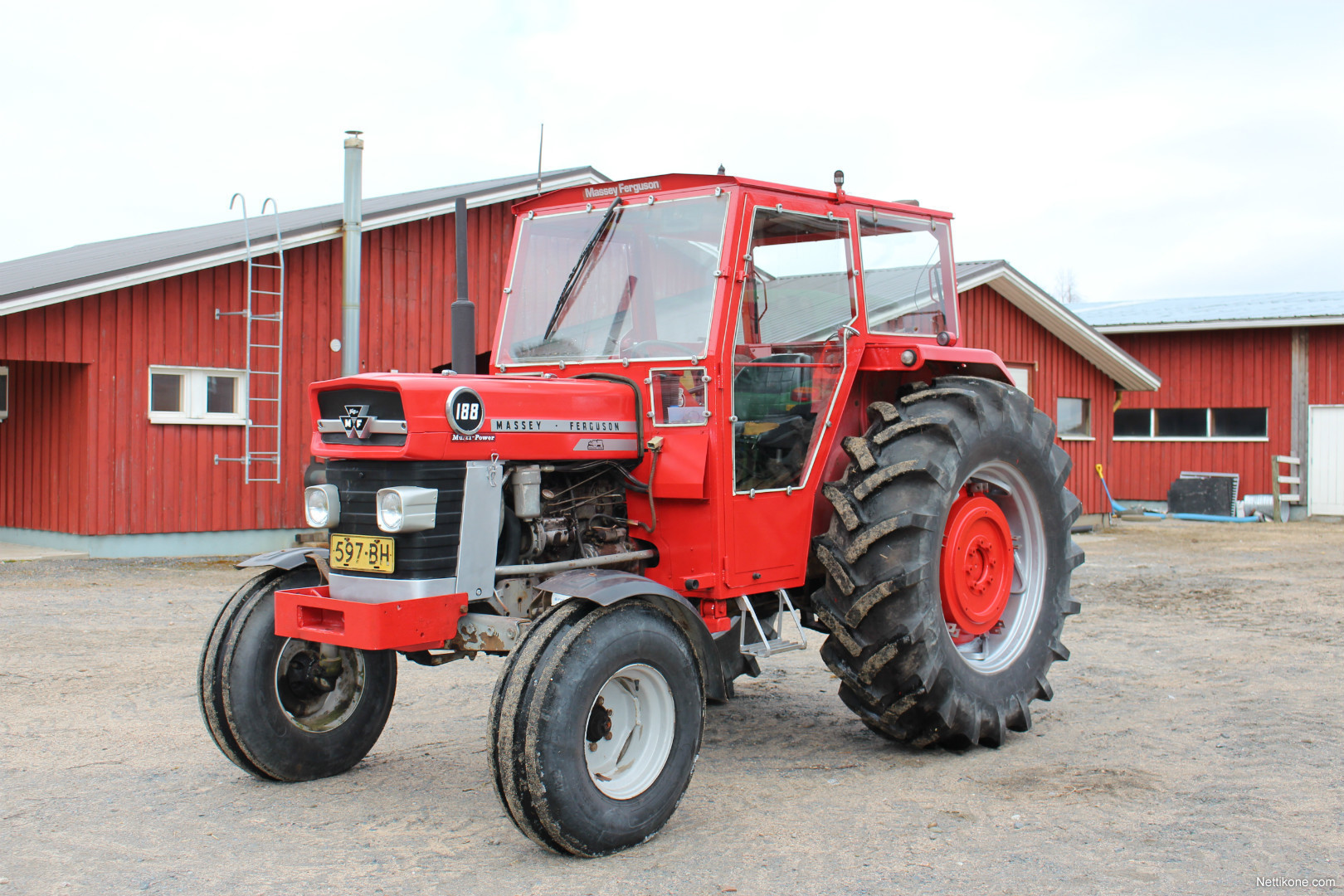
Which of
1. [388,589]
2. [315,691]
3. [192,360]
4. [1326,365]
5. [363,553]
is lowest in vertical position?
[315,691]

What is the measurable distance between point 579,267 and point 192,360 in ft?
30.5

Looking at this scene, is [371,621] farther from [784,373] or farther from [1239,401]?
[1239,401]

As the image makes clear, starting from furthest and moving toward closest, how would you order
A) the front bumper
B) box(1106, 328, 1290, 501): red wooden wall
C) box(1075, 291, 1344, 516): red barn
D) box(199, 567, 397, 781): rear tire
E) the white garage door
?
box(1106, 328, 1290, 501): red wooden wall → box(1075, 291, 1344, 516): red barn → the white garage door → box(199, 567, 397, 781): rear tire → the front bumper

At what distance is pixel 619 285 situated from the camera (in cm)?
514

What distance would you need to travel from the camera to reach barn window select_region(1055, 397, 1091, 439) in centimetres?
2058

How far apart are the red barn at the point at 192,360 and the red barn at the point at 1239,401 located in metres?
13.0

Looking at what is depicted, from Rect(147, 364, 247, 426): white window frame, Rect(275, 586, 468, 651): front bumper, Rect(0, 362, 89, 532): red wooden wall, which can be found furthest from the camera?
Rect(147, 364, 247, 426): white window frame

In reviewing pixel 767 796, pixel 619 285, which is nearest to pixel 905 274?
pixel 619 285

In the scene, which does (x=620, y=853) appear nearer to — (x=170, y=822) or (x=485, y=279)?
(x=170, y=822)

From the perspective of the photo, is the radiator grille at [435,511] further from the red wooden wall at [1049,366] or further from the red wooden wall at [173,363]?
the red wooden wall at [1049,366]

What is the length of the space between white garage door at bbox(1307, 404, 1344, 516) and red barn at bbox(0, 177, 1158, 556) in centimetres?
1443

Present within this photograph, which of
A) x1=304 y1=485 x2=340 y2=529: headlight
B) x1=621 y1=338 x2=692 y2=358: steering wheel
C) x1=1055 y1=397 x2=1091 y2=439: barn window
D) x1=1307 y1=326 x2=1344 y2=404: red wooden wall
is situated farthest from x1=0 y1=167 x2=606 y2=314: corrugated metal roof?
x1=1307 y1=326 x2=1344 y2=404: red wooden wall

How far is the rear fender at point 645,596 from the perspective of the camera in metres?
4.09

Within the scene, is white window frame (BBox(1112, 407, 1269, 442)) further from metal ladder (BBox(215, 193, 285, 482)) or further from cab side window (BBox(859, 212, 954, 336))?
cab side window (BBox(859, 212, 954, 336))
